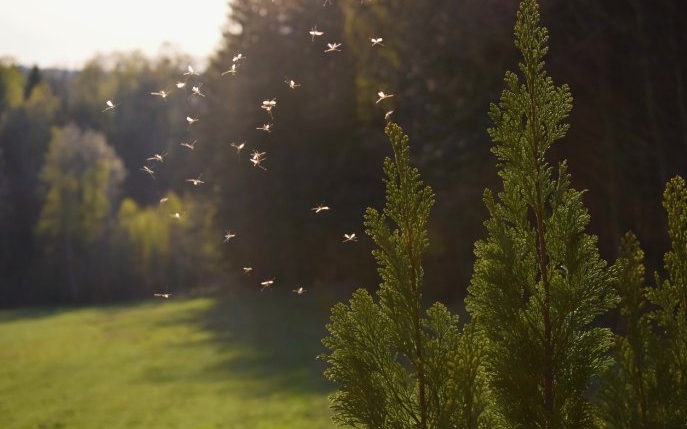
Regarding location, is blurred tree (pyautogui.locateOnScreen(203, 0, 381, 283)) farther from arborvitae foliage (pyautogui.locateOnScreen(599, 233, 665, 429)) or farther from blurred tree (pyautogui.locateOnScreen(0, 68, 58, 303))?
blurred tree (pyautogui.locateOnScreen(0, 68, 58, 303))

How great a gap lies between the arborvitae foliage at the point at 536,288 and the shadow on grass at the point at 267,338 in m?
10.9

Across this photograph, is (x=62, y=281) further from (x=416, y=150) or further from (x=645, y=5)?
(x=645, y=5)

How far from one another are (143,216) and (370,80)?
1081 inches

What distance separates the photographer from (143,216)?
49219mm

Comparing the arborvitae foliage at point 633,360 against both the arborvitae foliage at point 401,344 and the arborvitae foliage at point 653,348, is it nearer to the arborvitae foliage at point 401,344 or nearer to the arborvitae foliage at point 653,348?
the arborvitae foliage at point 653,348

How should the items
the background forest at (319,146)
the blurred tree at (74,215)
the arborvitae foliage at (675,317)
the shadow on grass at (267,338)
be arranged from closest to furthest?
the arborvitae foliage at (675,317) → the shadow on grass at (267,338) → the background forest at (319,146) → the blurred tree at (74,215)

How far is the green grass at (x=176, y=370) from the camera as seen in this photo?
46.5 feet

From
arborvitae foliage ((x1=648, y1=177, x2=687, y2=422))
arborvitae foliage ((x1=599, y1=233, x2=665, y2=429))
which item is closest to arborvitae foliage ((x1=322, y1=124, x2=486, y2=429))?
arborvitae foliage ((x1=599, y1=233, x2=665, y2=429))

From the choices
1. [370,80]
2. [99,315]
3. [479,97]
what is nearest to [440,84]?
[479,97]

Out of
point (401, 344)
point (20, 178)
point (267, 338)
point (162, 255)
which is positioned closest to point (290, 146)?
point (267, 338)

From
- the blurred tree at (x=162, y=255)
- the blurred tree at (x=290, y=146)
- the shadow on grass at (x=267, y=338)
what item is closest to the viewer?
the shadow on grass at (x=267, y=338)

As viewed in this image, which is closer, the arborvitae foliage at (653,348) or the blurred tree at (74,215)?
the arborvitae foliage at (653,348)

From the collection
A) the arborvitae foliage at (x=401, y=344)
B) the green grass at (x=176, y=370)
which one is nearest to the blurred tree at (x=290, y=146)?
the green grass at (x=176, y=370)

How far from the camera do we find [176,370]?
64.3ft
